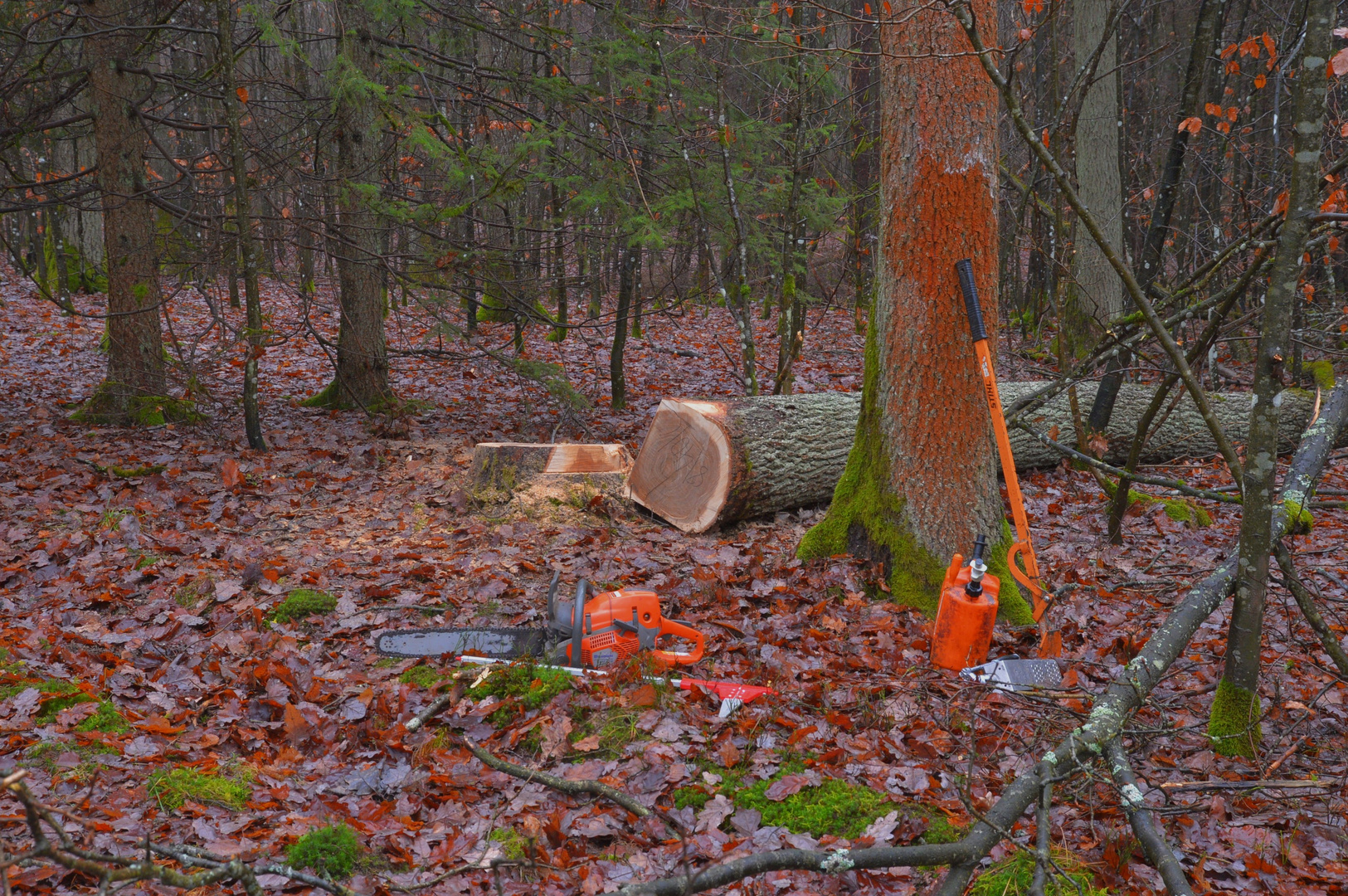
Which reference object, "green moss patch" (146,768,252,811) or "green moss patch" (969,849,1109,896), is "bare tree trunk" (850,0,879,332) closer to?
"green moss patch" (969,849,1109,896)

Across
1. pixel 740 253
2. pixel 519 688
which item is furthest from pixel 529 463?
pixel 740 253

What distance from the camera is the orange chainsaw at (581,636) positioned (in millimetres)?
3781

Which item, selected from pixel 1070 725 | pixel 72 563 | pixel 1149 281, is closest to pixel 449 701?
pixel 1070 725

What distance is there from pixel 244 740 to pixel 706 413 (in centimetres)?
373

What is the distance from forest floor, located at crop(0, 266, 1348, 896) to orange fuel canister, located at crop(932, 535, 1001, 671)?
0.39ft

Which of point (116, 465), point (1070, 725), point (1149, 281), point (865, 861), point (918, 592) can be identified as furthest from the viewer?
point (116, 465)

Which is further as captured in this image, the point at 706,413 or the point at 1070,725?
the point at 706,413

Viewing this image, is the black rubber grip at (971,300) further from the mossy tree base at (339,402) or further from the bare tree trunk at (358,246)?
the mossy tree base at (339,402)

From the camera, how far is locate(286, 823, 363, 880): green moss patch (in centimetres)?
251

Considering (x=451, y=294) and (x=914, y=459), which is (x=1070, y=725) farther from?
(x=451, y=294)

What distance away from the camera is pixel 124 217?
8.05 metres

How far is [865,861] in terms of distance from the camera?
2.01 metres

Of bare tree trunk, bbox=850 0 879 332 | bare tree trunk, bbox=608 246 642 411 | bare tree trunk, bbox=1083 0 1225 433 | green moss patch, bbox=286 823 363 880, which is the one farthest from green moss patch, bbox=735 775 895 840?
bare tree trunk, bbox=850 0 879 332

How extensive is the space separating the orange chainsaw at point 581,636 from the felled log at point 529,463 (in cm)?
253
